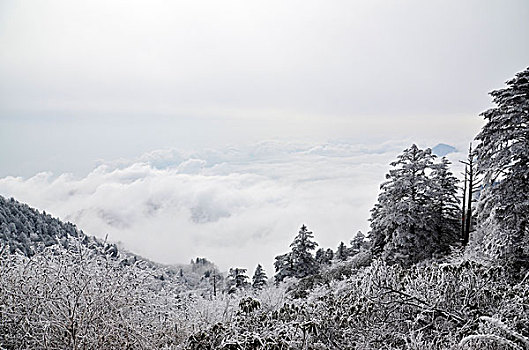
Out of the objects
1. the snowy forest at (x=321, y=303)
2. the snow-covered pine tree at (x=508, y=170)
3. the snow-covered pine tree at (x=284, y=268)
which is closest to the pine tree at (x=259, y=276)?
the snow-covered pine tree at (x=284, y=268)

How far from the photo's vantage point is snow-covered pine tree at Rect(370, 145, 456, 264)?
1619cm

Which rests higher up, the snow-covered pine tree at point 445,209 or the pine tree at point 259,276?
the snow-covered pine tree at point 445,209

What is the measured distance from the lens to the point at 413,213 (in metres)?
16.0

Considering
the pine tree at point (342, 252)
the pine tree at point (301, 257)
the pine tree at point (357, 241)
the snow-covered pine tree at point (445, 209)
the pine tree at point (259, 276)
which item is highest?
the snow-covered pine tree at point (445, 209)

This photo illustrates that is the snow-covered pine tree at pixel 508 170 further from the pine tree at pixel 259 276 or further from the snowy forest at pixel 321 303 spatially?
the pine tree at pixel 259 276

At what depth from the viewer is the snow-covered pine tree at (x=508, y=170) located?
9219 millimetres

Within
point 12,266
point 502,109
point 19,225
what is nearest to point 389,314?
point 12,266

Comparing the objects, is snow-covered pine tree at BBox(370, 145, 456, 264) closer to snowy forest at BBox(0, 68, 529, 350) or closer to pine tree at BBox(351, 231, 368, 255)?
snowy forest at BBox(0, 68, 529, 350)

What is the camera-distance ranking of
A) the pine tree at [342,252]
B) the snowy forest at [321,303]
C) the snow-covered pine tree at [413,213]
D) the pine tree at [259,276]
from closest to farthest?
the snowy forest at [321,303]
the snow-covered pine tree at [413,213]
the pine tree at [259,276]
the pine tree at [342,252]

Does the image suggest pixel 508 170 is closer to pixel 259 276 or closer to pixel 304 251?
pixel 304 251

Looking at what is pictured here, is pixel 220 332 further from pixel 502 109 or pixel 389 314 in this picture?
pixel 502 109

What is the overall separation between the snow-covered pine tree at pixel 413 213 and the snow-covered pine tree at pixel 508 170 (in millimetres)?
6262

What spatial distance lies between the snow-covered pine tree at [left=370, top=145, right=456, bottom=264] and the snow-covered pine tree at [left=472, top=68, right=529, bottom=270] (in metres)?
6.26

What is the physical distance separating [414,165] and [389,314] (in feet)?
38.0
